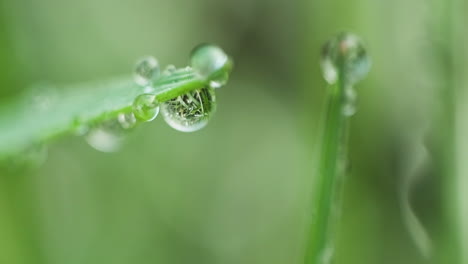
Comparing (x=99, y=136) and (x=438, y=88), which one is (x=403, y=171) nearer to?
(x=438, y=88)

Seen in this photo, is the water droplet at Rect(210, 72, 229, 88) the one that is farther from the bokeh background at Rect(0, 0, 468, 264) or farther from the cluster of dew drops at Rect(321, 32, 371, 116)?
the bokeh background at Rect(0, 0, 468, 264)

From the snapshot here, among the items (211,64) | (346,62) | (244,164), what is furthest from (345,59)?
(244,164)

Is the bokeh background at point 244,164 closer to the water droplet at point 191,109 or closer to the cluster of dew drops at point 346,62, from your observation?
the cluster of dew drops at point 346,62

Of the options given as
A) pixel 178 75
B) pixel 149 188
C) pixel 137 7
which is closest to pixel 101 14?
pixel 137 7

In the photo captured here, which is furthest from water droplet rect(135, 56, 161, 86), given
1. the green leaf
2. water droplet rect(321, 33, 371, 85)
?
water droplet rect(321, 33, 371, 85)

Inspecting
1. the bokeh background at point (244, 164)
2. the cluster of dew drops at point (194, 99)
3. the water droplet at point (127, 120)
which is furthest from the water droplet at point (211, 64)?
the bokeh background at point (244, 164)

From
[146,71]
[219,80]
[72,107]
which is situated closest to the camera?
[219,80]

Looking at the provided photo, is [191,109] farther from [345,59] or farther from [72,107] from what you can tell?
[72,107]
